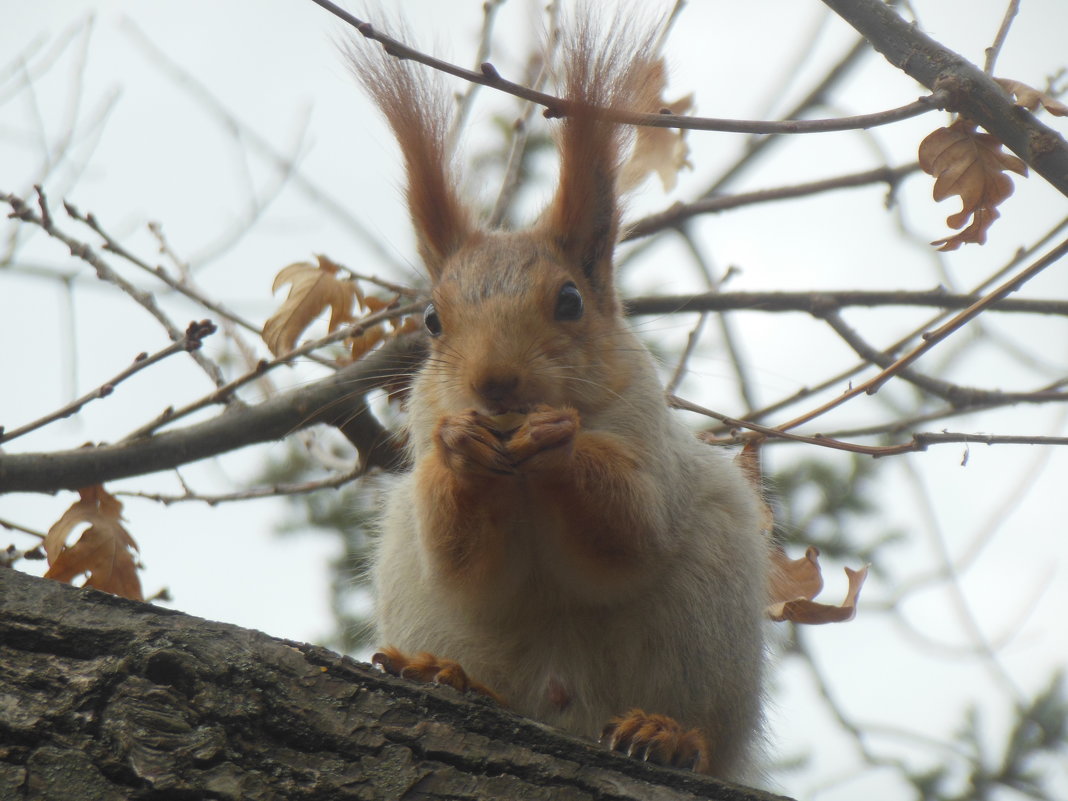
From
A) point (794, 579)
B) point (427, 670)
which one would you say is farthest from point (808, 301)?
point (427, 670)

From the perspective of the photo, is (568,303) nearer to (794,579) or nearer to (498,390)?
(498,390)

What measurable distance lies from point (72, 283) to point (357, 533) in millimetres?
2382

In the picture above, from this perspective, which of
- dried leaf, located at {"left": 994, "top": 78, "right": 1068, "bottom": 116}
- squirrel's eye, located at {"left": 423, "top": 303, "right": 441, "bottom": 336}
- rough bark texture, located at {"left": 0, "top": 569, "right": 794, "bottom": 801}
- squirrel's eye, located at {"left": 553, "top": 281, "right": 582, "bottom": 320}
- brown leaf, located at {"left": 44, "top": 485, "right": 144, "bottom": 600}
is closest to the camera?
rough bark texture, located at {"left": 0, "top": 569, "right": 794, "bottom": 801}

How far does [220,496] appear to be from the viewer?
149 inches

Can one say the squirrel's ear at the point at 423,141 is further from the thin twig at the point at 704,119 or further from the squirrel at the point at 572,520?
the thin twig at the point at 704,119

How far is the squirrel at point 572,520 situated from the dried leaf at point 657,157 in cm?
16

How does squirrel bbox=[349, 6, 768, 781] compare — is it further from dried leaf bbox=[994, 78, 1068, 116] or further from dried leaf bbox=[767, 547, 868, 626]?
dried leaf bbox=[994, 78, 1068, 116]

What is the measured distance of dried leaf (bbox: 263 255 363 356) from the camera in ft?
11.1

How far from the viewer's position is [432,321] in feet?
11.1

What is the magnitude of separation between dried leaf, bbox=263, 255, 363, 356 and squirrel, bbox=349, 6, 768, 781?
0.33 m

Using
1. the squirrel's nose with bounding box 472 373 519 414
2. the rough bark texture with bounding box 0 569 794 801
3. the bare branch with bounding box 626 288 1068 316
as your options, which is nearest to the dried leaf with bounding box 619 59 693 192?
the bare branch with bounding box 626 288 1068 316

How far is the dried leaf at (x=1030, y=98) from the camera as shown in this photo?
7.71ft

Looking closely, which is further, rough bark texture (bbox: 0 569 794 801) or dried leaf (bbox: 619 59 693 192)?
dried leaf (bbox: 619 59 693 192)

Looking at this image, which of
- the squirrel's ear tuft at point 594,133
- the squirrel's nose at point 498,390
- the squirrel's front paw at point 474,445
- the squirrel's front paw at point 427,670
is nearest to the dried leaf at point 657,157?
the squirrel's ear tuft at point 594,133
